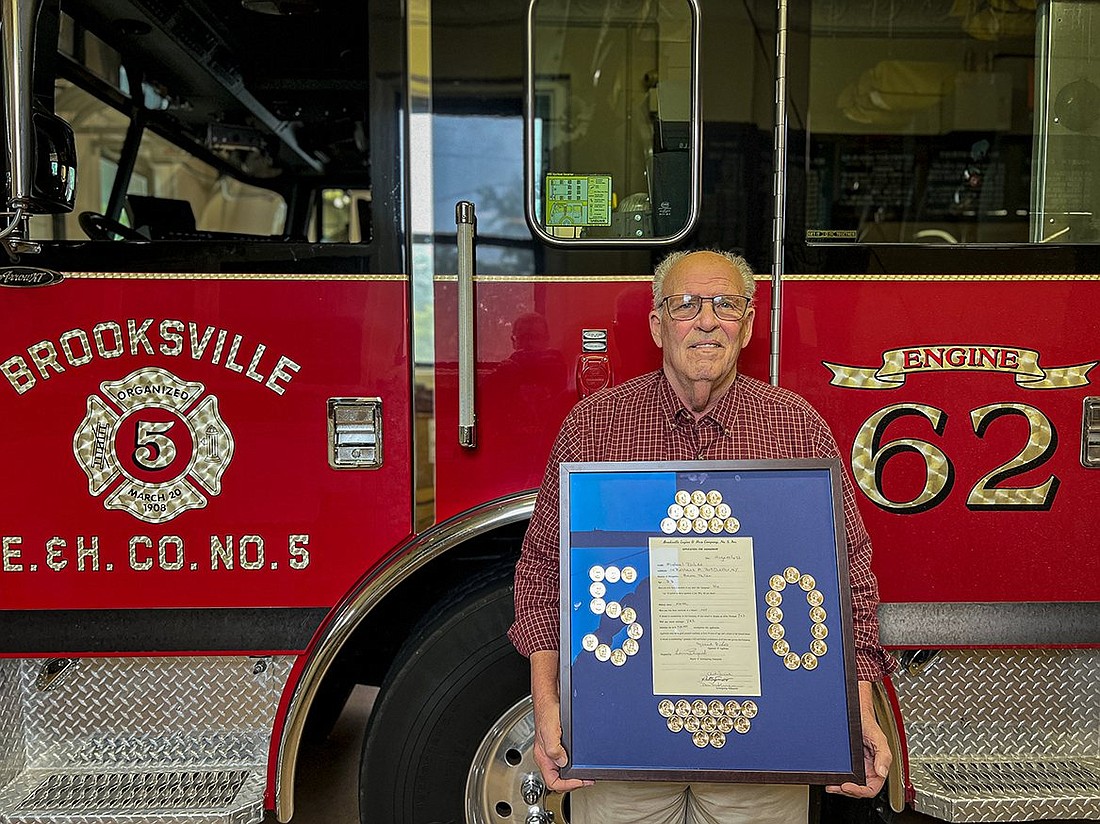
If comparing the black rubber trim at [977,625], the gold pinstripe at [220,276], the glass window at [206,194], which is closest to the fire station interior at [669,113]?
the gold pinstripe at [220,276]

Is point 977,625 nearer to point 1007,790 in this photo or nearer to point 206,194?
point 1007,790

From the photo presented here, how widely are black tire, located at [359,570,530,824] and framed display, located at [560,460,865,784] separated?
0.67 metres

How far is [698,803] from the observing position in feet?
5.63

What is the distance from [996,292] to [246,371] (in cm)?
179

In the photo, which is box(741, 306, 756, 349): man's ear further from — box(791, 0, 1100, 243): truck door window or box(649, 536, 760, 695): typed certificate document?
box(791, 0, 1100, 243): truck door window

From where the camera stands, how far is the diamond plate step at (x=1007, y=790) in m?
2.18

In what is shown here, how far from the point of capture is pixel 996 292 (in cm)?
218

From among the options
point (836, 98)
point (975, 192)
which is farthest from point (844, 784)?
point (836, 98)

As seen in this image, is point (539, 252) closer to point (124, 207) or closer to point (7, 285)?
point (7, 285)

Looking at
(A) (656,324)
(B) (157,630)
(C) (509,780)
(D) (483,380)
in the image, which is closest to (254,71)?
(D) (483,380)

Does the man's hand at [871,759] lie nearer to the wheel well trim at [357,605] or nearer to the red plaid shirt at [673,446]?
the red plaid shirt at [673,446]

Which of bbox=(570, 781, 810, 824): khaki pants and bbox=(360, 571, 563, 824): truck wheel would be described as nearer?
bbox=(570, 781, 810, 824): khaki pants

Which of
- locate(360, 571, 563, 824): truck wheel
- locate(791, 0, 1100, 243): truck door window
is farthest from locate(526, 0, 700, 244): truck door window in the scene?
locate(360, 571, 563, 824): truck wheel

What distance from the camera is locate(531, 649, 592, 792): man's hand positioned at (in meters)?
1.58
